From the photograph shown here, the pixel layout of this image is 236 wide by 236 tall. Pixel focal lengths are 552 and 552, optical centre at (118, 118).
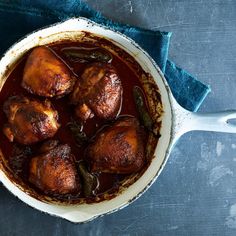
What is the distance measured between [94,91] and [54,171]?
32cm

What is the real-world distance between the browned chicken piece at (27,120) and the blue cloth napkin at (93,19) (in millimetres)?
266

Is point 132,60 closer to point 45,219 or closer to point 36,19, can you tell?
point 36,19

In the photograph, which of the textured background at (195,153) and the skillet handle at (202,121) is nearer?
the skillet handle at (202,121)

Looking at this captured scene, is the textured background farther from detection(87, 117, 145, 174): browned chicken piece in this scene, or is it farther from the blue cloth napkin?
detection(87, 117, 145, 174): browned chicken piece

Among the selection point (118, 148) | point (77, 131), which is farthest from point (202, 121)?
point (77, 131)

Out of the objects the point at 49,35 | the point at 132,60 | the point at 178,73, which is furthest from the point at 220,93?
the point at 49,35

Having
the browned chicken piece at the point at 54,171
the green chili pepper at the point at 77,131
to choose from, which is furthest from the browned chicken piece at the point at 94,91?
the browned chicken piece at the point at 54,171

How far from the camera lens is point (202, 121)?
1.91 metres

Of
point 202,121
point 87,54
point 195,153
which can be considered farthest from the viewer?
point 195,153

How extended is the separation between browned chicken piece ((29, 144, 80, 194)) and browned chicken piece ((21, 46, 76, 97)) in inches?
8.2

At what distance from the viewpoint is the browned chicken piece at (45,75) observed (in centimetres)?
193

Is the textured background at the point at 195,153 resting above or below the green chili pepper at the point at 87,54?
below

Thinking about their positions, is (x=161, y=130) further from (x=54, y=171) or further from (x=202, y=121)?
(x=54, y=171)

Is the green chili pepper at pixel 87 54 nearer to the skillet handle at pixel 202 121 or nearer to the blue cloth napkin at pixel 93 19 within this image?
the blue cloth napkin at pixel 93 19
